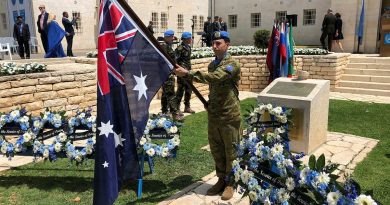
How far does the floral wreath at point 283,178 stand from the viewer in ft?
8.36

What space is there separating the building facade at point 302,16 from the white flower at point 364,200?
17.0 m

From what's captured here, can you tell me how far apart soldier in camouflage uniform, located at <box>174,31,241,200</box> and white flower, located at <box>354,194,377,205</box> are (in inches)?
65.6

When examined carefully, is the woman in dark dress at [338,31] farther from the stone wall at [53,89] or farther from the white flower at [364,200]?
the white flower at [364,200]

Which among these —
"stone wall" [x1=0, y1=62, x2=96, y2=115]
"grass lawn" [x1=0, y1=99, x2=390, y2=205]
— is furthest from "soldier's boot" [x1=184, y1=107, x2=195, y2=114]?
"stone wall" [x1=0, y1=62, x2=96, y2=115]

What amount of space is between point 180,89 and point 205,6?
77.0 ft

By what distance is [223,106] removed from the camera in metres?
4.05

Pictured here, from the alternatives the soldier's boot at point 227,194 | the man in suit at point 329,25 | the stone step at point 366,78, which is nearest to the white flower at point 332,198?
the soldier's boot at point 227,194

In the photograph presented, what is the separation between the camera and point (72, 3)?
22312mm

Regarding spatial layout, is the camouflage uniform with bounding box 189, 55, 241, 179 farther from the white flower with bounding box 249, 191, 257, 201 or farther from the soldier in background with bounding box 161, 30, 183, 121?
the soldier in background with bounding box 161, 30, 183, 121

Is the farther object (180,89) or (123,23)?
(180,89)

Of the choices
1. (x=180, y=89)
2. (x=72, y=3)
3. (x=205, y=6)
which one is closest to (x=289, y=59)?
(x=180, y=89)

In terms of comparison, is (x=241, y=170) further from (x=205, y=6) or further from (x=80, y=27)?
(x=205, y=6)

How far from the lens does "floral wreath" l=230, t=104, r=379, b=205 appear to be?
255 centimetres

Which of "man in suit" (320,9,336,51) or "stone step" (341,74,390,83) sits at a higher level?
"man in suit" (320,9,336,51)
